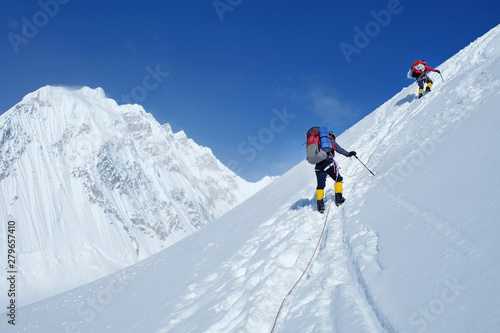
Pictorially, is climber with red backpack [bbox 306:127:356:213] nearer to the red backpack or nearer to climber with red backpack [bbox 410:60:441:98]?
the red backpack

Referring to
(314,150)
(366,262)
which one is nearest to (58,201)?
(314,150)

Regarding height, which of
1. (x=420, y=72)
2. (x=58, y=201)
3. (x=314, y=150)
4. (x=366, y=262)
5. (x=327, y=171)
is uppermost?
(x=58, y=201)

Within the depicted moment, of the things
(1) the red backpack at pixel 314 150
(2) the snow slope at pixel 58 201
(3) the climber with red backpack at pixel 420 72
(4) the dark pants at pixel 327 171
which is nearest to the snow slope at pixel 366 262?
(4) the dark pants at pixel 327 171

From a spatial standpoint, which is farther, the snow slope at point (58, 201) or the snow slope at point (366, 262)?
the snow slope at point (58, 201)

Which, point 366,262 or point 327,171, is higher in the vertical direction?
point 327,171

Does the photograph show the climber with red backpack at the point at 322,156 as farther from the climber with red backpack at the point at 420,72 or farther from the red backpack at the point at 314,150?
the climber with red backpack at the point at 420,72

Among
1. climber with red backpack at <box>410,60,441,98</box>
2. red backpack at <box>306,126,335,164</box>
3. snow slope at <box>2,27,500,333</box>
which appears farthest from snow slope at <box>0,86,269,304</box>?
climber with red backpack at <box>410,60,441,98</box>

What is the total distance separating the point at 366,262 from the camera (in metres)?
4.36

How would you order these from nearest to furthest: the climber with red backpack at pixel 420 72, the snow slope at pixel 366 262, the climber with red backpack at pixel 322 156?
the snow slope at pixel 366 262, the climber with red backpack at pixel 322 156, the climber with red backpack at pixel 420 72

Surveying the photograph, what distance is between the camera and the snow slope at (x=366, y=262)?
3051 millimetres

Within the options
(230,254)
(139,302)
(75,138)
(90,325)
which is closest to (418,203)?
(230,254)

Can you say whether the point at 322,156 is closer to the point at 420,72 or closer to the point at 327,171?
the point at 327,171

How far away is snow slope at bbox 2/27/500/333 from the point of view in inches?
120

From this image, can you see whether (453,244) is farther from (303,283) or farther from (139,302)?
(139,302)
